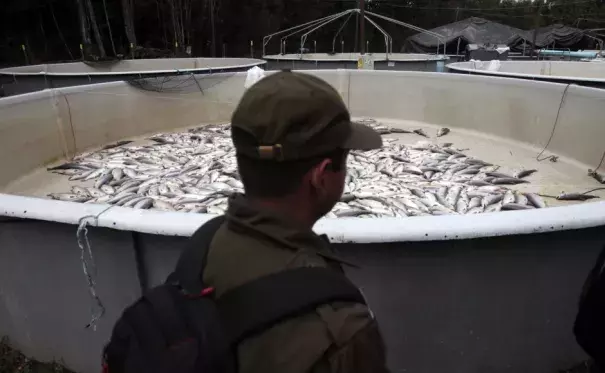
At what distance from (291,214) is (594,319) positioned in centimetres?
126

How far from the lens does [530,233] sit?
8.01 feet

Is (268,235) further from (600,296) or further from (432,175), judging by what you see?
(432,175)

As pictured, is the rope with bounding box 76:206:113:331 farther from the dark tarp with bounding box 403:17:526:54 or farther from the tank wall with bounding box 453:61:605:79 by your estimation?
the dark tarp with bounding box 403:17:526:54

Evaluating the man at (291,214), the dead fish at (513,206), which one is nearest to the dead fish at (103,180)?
the dead fish at (513,206)

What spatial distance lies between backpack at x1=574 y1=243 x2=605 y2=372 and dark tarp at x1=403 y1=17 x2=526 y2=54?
31185 millimetres

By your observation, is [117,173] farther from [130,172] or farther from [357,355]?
[357,355]

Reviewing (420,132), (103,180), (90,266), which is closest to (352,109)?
(420,132)

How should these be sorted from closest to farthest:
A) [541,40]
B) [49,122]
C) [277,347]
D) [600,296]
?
[277,347] → [600,296] → [49,122] → [541,40]

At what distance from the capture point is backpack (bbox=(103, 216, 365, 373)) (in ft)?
3.25

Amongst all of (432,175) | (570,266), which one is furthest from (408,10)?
(570,266)

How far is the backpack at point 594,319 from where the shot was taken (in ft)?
5.44

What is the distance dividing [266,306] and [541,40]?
37.8 m

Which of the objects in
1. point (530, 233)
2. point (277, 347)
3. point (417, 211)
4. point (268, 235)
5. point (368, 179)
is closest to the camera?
point (277, 347)

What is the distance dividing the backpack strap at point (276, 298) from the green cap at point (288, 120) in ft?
0.90
